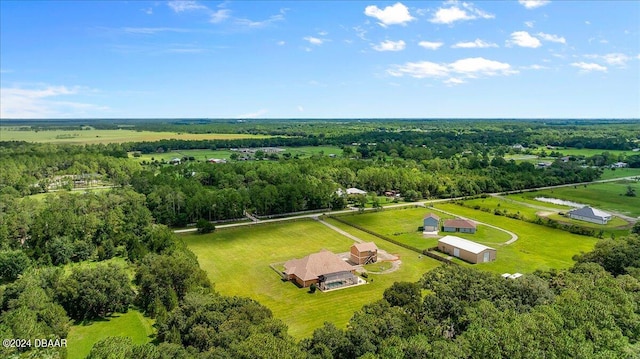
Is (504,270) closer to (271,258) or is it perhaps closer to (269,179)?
(271,258)

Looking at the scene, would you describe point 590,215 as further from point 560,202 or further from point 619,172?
point 619,172

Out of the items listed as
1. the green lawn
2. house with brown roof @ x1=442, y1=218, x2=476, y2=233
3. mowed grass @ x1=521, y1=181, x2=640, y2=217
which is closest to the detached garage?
house with brown roof @ x1=442, y1=218, x2=476, y2=233

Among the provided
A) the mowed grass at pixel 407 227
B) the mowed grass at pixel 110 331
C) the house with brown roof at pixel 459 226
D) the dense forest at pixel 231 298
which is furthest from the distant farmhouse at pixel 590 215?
the mowed grass at pixel 110 331

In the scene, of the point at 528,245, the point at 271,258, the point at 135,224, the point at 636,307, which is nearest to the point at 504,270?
the point at 528,245

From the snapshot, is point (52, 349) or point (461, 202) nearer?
point (52, 349)

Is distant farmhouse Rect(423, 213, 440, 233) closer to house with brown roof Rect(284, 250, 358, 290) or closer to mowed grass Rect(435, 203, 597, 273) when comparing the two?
mowed grass Rect(435, 203, 597, 273)

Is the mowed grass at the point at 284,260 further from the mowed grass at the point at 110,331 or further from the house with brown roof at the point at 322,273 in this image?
the mowed grass at the point at 110,331

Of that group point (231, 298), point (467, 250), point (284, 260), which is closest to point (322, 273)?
point (284, 260)
